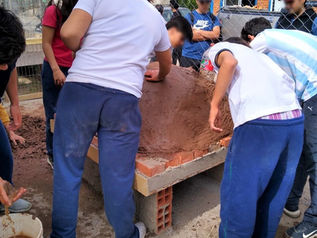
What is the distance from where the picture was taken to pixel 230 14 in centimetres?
685

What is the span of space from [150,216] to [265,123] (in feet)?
3.74

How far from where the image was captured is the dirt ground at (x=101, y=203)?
2.52 m

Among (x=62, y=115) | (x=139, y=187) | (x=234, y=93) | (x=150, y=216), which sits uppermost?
(x=234, y=93)

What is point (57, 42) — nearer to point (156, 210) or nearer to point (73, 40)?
point (73, 40)

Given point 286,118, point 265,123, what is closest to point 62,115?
point 265,123

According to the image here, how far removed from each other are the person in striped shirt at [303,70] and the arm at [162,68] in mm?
578

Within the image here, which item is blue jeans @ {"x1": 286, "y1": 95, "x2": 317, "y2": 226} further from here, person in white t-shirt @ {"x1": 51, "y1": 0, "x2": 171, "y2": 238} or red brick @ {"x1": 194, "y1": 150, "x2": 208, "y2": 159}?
person in white t-shirt @ {"x1": 51, "y1": 0, "x2": 171, "y2": 238}

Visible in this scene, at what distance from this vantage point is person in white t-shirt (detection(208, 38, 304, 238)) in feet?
5.92

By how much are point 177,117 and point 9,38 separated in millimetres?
1321

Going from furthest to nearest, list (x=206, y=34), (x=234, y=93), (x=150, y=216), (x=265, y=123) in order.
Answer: (x=206, y=34), (x=150, y=216), (x=234, y=93), (x=265, y=123)

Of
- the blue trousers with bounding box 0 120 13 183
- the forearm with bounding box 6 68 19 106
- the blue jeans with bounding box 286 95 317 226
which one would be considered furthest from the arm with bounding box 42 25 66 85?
the blue jeans with bounding box 286 95 317 226

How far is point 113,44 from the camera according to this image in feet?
6.15

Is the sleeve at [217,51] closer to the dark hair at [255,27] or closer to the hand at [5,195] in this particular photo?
the dark hair at [255,27]

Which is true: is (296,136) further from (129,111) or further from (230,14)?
(230,14)
